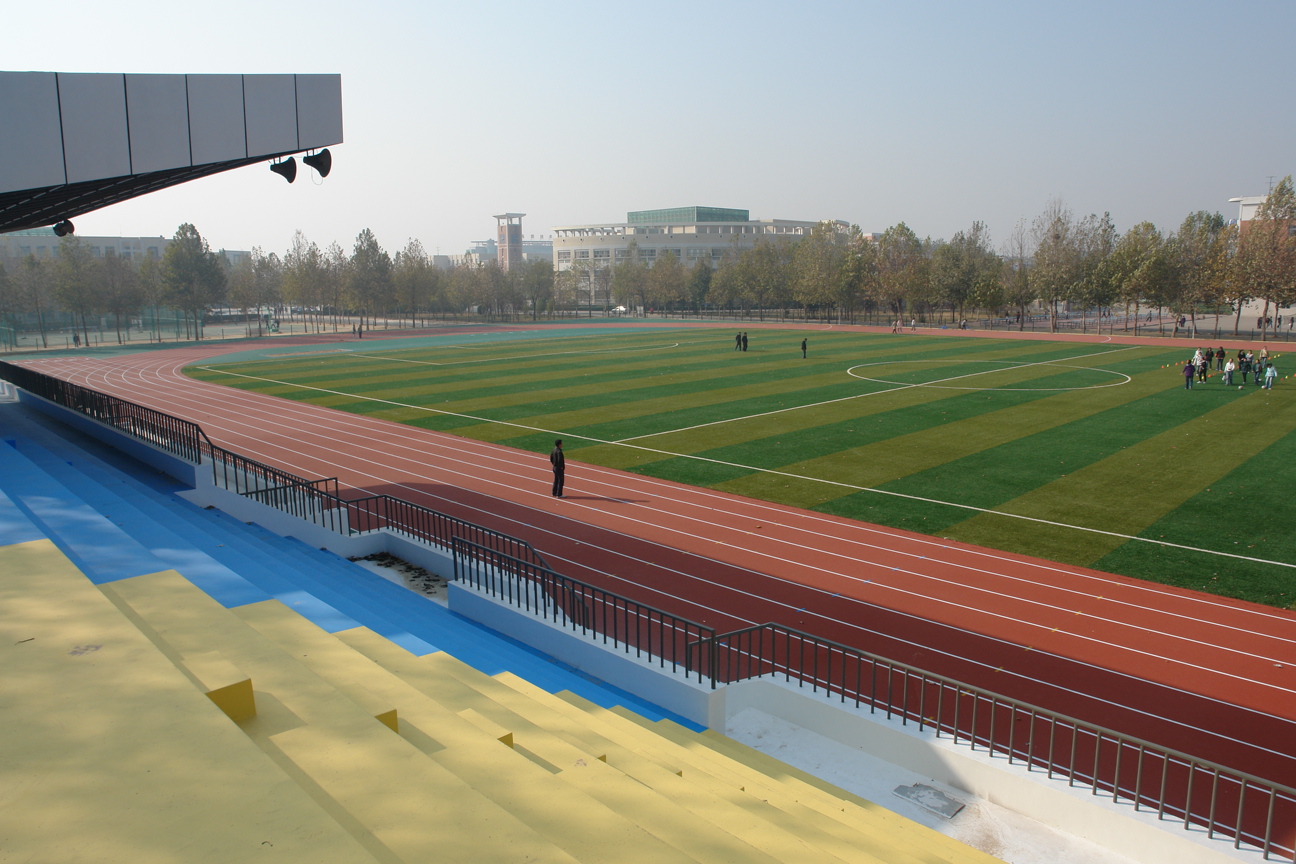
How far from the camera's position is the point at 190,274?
81.0 metres

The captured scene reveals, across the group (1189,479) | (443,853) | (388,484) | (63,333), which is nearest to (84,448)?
(388,484)

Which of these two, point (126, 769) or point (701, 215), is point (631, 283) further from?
point (126, 769)

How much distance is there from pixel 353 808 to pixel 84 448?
21.3m

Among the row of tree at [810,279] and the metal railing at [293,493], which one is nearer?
the metal railing at [293,493]

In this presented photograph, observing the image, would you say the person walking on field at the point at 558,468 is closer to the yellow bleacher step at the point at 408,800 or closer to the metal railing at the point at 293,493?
the metal railing at the point at 293,493

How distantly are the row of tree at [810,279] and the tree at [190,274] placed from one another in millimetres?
132

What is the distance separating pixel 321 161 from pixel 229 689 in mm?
12888

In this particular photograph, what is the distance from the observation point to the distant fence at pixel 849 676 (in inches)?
278

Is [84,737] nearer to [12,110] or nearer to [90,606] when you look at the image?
[90,606]

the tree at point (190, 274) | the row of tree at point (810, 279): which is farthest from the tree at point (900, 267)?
the tree at point (190, 274)

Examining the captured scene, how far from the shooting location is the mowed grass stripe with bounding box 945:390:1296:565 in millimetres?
15539

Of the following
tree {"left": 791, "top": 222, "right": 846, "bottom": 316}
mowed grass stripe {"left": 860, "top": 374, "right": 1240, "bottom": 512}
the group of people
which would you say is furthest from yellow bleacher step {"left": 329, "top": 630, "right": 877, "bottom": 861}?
tree {"left": 791, "top": 222, "right": 846, "bottom": 316}

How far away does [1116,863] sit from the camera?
20.8ft

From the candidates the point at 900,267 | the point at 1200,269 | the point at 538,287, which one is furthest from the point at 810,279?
the point at 538,287
